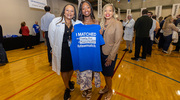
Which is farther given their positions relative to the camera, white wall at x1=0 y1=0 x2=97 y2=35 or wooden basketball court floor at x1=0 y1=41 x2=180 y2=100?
white wall at x1=0 y1=0 x2=97 y2=35

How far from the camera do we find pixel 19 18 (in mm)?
5996

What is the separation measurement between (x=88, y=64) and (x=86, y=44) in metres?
0.30

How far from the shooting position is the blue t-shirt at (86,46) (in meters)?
1.22

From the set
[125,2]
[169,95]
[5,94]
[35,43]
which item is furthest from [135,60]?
[125,2]

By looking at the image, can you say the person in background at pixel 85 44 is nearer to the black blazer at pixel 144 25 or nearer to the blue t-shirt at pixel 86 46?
the blue t-shirt at pixel 86 46

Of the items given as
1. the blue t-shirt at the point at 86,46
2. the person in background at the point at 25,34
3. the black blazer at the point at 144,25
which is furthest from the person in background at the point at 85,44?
the person in background at the point at 25,34

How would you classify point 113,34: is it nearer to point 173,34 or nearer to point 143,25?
point 143,25

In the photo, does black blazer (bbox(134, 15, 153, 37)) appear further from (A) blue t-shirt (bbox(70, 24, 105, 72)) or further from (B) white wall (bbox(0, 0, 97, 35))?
(B) white wall (bbox(0, 0, 97, 35))

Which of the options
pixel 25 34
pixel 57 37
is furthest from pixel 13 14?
pixel 57 37

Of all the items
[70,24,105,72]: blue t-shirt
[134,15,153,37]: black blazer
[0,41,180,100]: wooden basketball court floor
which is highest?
[134,15,153,37]: black blazer

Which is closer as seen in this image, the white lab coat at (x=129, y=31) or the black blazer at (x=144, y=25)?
the black blazer at (x=144, y=25)

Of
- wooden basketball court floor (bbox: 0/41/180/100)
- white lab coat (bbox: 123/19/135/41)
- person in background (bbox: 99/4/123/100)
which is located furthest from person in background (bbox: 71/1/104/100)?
white lab coat (bbox: 123/19/135/41)

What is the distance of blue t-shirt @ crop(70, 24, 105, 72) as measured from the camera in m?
1.22

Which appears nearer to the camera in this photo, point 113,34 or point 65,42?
point 113,34
